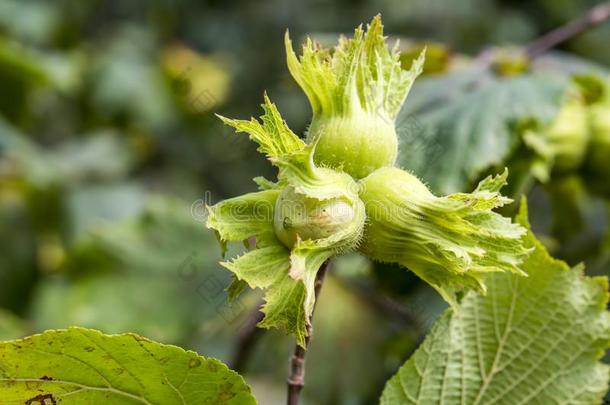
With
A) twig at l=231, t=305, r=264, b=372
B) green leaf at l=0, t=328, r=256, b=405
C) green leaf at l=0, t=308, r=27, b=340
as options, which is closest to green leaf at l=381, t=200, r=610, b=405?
green leaf at l=0, t=328, r=256, b=405

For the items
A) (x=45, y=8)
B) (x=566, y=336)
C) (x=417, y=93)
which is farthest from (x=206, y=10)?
(x=566, y=336)

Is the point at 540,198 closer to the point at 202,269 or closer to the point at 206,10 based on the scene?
the point at 202,269

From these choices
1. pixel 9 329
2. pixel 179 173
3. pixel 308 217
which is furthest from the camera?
pixel 179 173

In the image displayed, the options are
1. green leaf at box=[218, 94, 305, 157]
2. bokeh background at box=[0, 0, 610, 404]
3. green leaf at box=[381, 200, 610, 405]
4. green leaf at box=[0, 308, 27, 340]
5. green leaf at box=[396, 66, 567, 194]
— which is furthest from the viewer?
green leaf at box=[0, 308, 27, 340]

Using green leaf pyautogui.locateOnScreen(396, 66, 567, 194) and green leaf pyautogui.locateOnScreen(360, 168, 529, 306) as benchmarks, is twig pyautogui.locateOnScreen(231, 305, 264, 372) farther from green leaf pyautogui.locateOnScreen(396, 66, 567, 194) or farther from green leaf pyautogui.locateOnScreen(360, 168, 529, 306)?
green leaf pyautogui.locateOnScreen(360, 168, 529, 306)

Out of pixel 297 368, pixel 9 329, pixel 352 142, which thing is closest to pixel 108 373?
pixel 297 368

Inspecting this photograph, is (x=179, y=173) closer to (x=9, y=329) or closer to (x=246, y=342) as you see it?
(x=9, y=329)
